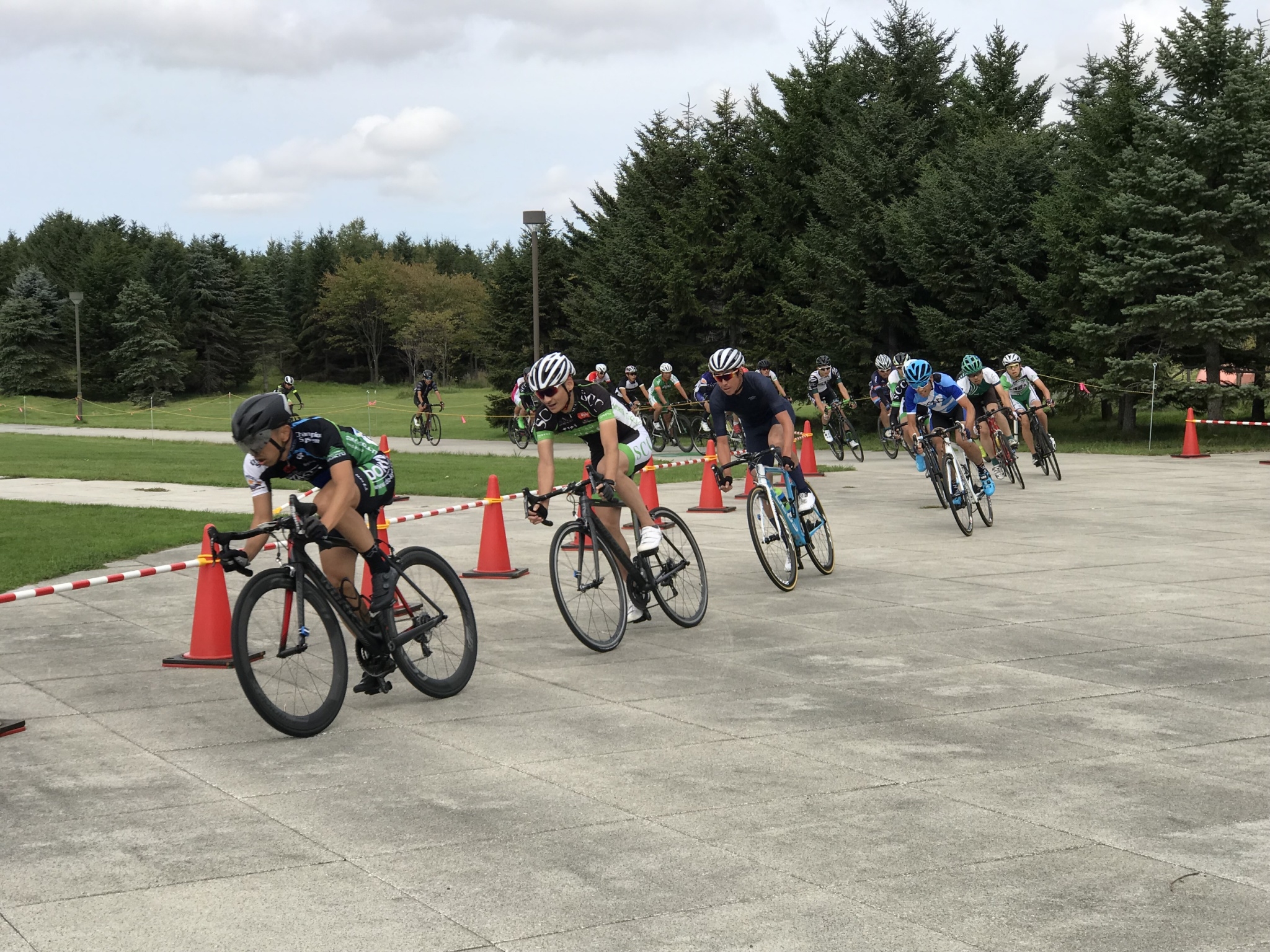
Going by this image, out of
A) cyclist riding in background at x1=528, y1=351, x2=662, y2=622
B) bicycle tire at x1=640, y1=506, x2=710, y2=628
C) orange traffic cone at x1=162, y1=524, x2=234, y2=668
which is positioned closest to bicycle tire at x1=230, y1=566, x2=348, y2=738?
orange traffic cone at x1=162, y1=524, x2=234, y2=668

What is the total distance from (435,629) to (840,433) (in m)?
22.5

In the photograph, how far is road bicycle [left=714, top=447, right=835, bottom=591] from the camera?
452 inches

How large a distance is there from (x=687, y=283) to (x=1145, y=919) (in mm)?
43448

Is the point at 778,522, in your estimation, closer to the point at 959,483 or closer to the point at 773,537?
the point at 773,537

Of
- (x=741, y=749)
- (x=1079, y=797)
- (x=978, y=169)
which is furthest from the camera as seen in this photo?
(x=978, y=169)

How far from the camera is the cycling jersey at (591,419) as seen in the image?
945 cm

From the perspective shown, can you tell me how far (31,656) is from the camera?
9086mm

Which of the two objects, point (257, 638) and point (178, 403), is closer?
point (257, 638)

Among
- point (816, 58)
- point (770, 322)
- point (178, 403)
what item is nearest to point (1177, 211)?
point (770, 322)

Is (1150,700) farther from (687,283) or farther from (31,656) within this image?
(687,283)

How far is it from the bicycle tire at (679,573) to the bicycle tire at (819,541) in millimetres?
2129

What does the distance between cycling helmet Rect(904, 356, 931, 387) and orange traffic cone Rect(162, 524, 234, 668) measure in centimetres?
900

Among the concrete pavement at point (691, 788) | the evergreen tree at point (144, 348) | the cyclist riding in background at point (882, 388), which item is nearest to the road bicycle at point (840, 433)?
the cyclist riding in background at point (882, 388)

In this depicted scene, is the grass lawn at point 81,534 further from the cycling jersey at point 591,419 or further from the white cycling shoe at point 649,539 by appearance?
the white cycling shoe at point 649,539
